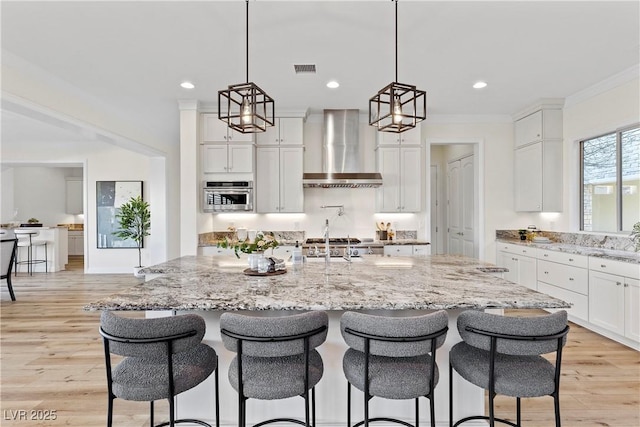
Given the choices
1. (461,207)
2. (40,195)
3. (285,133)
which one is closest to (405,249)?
(461,207)

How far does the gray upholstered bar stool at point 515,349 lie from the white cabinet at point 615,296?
7.92 feet

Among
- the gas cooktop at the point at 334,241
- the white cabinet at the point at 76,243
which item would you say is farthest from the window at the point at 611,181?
the white cabinet at the point at 76,243

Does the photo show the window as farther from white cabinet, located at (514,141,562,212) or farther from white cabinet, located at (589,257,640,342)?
white cabinet, located at (589,257,640,342)

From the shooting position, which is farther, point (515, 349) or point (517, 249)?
point (517, 249)

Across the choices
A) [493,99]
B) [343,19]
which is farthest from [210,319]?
[493,99]

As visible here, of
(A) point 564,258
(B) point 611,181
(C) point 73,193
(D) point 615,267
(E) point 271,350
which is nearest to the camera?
(E) point 271,350

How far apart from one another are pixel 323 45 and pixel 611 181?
3826mm

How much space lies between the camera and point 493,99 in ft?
15.6

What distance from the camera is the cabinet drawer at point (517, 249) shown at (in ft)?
15.2

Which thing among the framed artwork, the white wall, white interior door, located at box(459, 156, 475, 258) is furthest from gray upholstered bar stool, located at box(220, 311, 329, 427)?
the white wall

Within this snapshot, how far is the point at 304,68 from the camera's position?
3740mm

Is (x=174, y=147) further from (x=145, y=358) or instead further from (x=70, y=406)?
(x=145, y=358)

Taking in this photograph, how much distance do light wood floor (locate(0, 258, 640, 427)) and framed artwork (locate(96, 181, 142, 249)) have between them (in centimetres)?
289

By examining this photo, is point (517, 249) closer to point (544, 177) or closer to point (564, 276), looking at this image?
point (564, 276)
